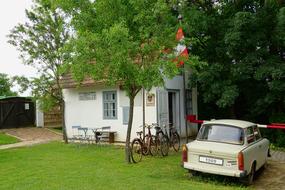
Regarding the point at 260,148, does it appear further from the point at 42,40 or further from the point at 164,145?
the point at 42,40

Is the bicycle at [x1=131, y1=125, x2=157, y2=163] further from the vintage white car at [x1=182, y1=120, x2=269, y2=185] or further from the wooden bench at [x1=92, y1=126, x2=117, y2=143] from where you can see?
the wooden bench at [x1=92, y1=126, x2=117, y2=143]

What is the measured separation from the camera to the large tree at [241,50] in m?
14.0

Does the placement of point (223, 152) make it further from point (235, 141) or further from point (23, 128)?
point (23, 128)

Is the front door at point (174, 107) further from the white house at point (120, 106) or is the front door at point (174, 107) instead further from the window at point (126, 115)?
the window at point (126, 115)

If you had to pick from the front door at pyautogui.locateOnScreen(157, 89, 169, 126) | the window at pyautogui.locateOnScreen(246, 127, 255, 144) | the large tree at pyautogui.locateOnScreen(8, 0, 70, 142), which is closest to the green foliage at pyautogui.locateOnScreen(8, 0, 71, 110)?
the large tree at pyautogui.locateOnScreen(8, 0, 70, 142)

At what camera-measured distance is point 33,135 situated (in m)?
21.0

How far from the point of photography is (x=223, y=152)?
815 centimetres

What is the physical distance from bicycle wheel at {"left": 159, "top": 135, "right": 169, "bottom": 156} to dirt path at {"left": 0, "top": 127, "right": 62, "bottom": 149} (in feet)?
27.7

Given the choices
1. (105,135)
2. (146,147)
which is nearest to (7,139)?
(105,135)

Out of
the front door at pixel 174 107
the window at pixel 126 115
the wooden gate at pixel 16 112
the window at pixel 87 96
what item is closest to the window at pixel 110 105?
the window at pixel 126 115

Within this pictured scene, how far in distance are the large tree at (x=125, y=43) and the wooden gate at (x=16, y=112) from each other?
15184mm

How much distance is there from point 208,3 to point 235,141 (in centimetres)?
1003

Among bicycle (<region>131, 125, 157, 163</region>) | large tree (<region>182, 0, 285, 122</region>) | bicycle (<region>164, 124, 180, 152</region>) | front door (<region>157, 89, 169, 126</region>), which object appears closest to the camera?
bicycle (<region>131, 125, 157, 163</region>)

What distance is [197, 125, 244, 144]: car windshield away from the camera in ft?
28.6
